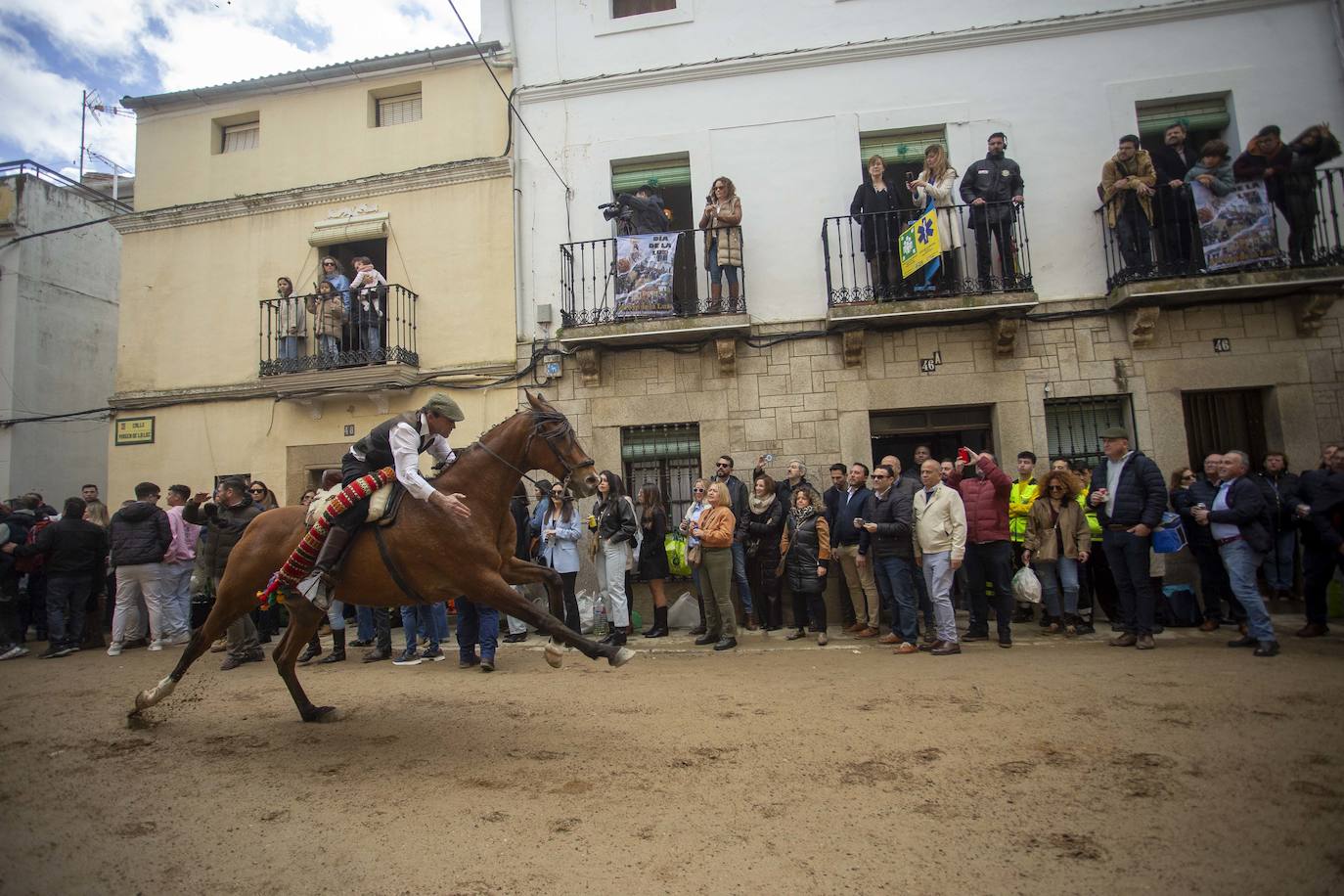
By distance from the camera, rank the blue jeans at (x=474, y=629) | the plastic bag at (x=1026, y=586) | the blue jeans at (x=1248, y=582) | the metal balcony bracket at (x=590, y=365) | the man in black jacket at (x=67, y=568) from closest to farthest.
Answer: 1. the blue jeans at (x=1248, y=582)
2. the blue jeans at (x=474, y=629)
3. the plastic bag at (x=1026, y=586)
4. the man in black jacket at (x=67, y=568)
5. the metal balcony bracket at (x=590, y=365)

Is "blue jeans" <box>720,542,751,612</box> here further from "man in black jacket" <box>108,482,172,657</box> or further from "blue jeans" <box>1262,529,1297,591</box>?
"man in black jacket" <box>108,482,172,657</box>

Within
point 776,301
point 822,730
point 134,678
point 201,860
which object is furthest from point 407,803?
point 776,301

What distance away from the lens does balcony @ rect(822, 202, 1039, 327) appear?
9.33 m

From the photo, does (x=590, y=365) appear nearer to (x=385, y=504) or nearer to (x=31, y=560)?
(x=385, y=504)

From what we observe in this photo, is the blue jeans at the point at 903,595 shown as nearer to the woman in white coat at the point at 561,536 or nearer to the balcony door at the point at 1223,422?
the woman in white coat at the point at 561,536

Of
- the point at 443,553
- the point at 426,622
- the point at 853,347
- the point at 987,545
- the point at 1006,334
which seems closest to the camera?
the point at 443,553

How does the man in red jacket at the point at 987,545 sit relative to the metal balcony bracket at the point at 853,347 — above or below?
below

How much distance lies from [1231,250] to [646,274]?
7713 mm

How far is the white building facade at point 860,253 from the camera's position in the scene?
9289 mm

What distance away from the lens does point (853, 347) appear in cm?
973

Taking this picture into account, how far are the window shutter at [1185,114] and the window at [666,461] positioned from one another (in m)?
7.86

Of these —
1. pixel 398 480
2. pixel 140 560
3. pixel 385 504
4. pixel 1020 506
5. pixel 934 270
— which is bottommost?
pixel 140 560

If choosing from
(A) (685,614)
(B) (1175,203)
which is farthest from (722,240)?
(B) (1175,203)

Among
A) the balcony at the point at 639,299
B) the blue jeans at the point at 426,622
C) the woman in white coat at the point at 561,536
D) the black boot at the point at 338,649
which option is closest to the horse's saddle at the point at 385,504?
the blue jeans at the point at 426,622
